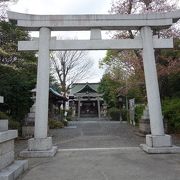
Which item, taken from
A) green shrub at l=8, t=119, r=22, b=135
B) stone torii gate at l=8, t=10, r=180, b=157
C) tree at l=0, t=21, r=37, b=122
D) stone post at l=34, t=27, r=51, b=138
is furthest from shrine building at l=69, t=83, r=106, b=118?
stone post at l=34, t=27, r=51, b=138

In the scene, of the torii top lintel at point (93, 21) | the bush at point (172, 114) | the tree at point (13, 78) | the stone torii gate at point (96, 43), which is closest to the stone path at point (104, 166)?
the stone torii gate at point (96, 43)

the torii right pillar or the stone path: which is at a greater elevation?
the torii right pillar

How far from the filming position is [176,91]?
20.4 m

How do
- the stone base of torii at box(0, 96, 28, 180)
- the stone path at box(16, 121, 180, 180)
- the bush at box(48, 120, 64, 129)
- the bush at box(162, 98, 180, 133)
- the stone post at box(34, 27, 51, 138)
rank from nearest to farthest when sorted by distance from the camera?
the stone base of torii at box(0, 96, 28, 180)
the stone path at box(16, 121, 180, 180)
the stone post at box(34, 27, 51, 138)
the bush at box(162, 98, 180, 133)
the bush at box(48, 120, 64, 129)

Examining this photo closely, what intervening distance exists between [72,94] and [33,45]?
42.9 meters

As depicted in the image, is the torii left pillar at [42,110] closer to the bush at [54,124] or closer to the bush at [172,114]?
the bush at [172,114]

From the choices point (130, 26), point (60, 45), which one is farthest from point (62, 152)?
point (130, 26)

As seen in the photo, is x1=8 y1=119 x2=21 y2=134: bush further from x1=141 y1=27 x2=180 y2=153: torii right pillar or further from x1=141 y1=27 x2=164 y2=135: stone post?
x1=141 y1=27 x2=164 y2=135: stone post

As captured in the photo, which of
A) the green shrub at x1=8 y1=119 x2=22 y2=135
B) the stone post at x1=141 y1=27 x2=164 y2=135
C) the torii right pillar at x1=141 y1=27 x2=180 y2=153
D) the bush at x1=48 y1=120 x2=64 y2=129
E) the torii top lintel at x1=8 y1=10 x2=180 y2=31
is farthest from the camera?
the bush at x1=48 y1=120 x2=64 y2=129

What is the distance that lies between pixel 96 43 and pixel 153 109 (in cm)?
344

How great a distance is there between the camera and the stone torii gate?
35.7ft

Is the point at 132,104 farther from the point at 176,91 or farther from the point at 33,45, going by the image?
the point at 33,45

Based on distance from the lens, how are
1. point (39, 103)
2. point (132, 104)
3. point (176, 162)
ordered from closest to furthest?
point (176, 162), point (39, 103), point (132, 104)

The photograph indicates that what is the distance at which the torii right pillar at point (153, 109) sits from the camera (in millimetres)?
10677
